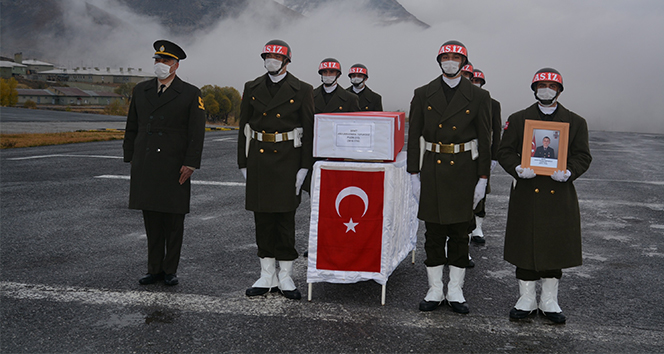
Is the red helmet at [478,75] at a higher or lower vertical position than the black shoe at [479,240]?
higher

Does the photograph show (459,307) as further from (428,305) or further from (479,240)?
(479,240)

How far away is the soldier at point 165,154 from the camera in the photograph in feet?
17.0

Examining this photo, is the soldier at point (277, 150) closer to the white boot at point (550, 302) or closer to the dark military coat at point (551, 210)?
the dark military coat at point (551, 210)

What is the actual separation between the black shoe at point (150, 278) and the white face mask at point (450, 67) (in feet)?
11.0

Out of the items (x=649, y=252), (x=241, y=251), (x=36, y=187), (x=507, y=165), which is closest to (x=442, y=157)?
(x=507, y=165)

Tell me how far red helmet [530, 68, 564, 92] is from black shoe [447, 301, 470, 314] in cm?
193

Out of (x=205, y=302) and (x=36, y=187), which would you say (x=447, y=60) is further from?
(x=36, y=187)

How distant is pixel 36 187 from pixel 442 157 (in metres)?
9.06

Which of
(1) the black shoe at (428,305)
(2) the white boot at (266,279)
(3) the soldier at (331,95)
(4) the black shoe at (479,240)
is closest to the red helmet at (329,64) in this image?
(3) the soldier at (331,95)

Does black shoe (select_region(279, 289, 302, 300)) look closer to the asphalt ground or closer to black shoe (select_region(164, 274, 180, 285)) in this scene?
the asphalt ground

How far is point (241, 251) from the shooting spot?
643cm

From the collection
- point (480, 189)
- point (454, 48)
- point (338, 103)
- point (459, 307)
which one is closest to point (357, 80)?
point (338, 103)

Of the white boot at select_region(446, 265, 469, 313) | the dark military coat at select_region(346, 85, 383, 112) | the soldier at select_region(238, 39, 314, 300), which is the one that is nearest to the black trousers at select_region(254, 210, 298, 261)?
the soldier at select_region(238, 39, 314, 300)

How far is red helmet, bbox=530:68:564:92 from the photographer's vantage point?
4.28m
